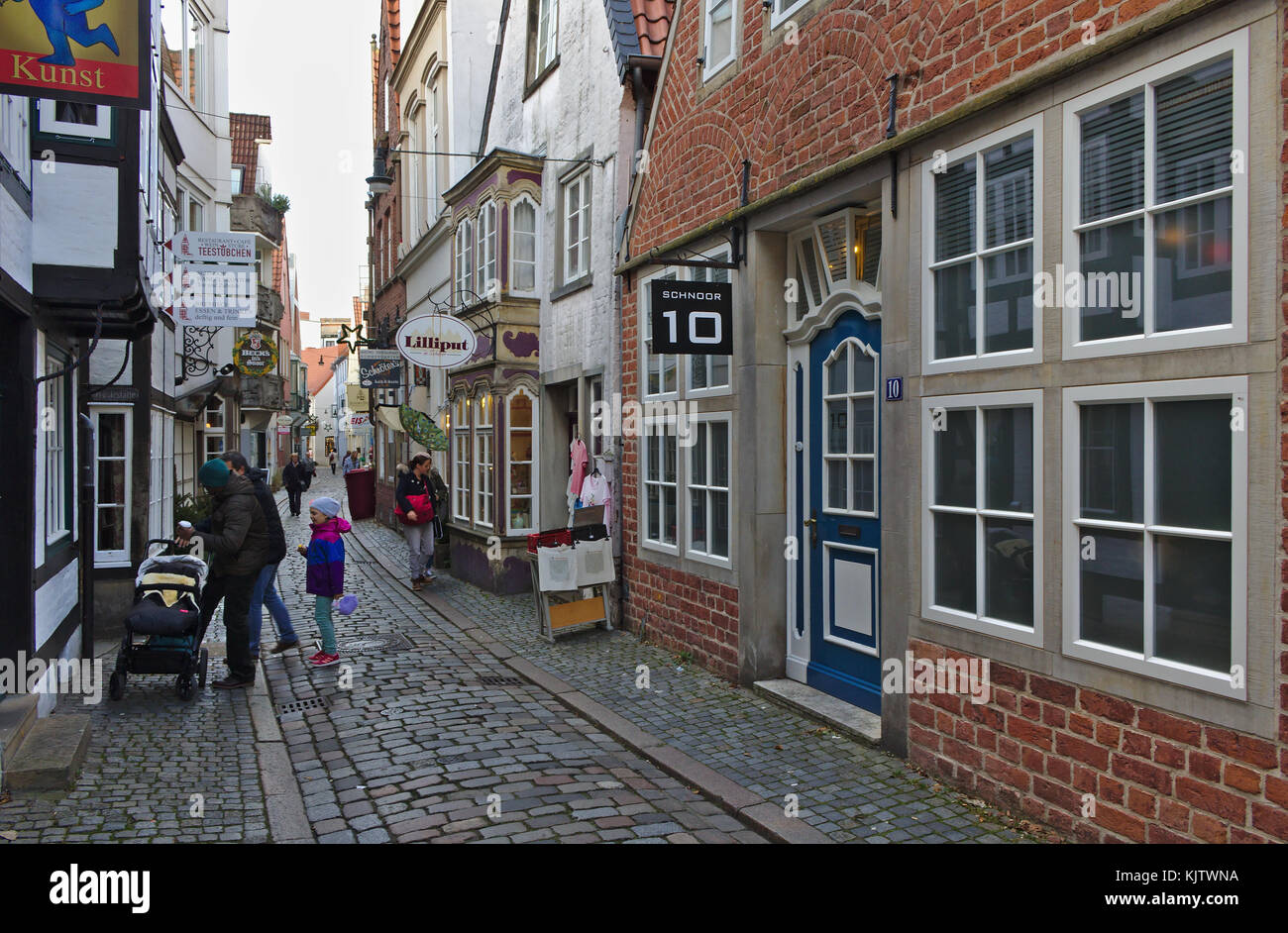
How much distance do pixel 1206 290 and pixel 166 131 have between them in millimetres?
13259

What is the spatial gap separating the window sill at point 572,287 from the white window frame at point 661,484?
97.2 inches

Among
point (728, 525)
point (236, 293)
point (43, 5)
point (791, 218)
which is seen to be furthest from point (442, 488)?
point (43, 5)

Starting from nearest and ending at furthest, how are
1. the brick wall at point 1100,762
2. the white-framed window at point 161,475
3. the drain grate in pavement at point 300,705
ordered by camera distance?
the brick wall at point 1100,762 < the drain grate in pavement at point 300,705 < the white-framed window at point 161,475

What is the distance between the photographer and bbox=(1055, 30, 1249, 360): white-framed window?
3777 mm

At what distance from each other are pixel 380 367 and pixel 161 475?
7.62 m

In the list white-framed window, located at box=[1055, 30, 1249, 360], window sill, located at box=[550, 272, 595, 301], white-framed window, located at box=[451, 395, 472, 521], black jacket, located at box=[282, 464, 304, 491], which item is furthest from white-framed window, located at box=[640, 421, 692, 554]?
black jacket, located at box=[282, 464, 304, 491]

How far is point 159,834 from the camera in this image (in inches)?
185

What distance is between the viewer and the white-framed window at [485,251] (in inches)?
517

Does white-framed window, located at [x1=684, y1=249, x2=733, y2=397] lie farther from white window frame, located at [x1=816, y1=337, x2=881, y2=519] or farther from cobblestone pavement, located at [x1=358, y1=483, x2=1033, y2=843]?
cobblestone pavement, located at [x1=358, y1=483, x2=1033, y2=843]

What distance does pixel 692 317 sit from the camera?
24.2 ft

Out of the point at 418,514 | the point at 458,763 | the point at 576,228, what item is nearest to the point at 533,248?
the point at 576,228

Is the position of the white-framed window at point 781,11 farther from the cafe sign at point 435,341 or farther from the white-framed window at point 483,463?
the white-framed window at point 483,463

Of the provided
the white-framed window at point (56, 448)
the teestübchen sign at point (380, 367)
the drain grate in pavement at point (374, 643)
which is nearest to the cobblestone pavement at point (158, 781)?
the white-framed window at point (56, 448)

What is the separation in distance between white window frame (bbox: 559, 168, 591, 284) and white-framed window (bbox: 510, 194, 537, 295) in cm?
87
